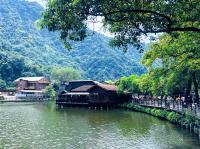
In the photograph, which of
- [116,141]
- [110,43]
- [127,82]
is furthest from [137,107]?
[110,43]

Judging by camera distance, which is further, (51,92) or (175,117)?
(51,92)

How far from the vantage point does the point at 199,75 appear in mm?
38656

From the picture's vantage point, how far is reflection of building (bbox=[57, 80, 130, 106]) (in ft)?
231

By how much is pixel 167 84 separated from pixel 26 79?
90367mm

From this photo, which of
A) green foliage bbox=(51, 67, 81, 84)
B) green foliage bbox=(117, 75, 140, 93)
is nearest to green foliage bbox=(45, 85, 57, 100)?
green foliage bbox=(51, 67, 81, 84)

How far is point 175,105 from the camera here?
40.8m

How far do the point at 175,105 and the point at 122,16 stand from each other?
27.4 metres

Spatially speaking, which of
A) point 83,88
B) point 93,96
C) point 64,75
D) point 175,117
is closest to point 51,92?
point 64,75

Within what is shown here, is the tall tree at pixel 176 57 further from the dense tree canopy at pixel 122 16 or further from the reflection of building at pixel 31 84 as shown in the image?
the reflection of building at pixel 31 84

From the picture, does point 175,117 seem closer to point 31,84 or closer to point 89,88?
point 89,88

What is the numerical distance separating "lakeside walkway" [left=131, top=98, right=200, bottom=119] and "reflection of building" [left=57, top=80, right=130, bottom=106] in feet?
20.8

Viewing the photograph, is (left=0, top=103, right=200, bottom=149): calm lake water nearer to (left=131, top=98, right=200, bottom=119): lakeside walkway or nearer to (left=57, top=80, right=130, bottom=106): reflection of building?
(left=131, top=98, right=200, bottom=119): lakeside walkway

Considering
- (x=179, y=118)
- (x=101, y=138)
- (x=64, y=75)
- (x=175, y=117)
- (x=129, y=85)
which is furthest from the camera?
(x=64, y=75)

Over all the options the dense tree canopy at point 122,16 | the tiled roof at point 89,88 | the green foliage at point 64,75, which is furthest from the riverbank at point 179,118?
the green foliage at point 64,75
